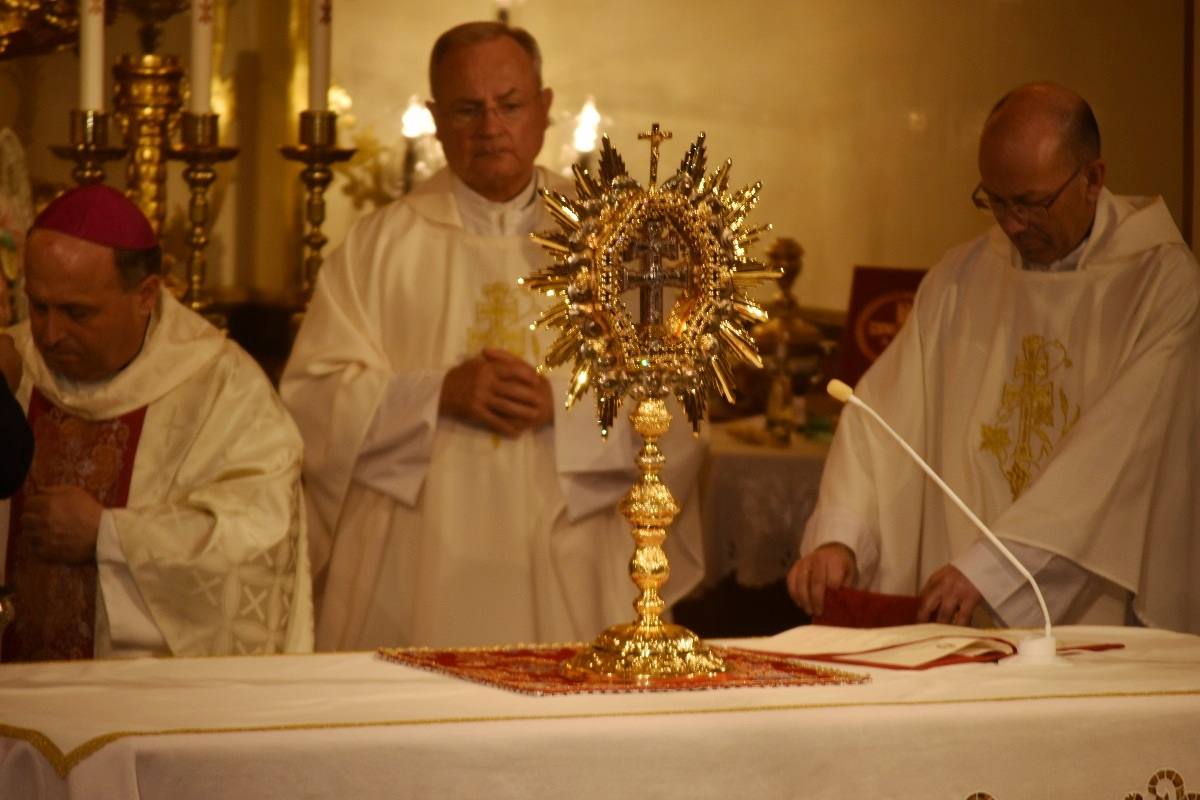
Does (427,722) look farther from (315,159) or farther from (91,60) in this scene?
(315,159)

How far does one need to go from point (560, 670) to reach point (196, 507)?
1.40 meters

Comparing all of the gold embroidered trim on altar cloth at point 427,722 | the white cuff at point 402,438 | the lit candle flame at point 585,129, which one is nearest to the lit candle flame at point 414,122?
the lit candle flame at point 585,129

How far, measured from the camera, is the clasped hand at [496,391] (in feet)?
17.4

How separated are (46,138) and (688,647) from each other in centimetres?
435

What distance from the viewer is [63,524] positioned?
4.47 meters

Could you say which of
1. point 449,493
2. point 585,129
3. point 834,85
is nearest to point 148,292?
point 449,493

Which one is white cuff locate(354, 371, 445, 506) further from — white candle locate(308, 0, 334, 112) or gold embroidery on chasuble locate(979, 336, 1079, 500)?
gold embroidery on chasuble locate(979, 336, 1079, 500)

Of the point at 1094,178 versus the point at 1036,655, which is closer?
the point at 1036,655

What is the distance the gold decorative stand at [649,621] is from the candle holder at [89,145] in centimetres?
271

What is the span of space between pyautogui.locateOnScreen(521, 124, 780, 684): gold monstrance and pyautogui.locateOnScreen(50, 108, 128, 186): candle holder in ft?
8.39

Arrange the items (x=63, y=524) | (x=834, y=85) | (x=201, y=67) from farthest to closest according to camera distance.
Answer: (x=834, y=85)
(x=201, y=67)
(x=63, y=524)

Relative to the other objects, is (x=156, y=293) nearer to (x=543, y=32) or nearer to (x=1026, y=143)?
(x=1026, y=143)

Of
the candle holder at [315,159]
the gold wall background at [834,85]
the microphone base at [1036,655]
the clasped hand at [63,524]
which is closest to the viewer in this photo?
the microphone base at [1036,655]

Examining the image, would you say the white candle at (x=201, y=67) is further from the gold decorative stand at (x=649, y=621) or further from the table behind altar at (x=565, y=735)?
the gold decorative stand at (x=649, y=621)
